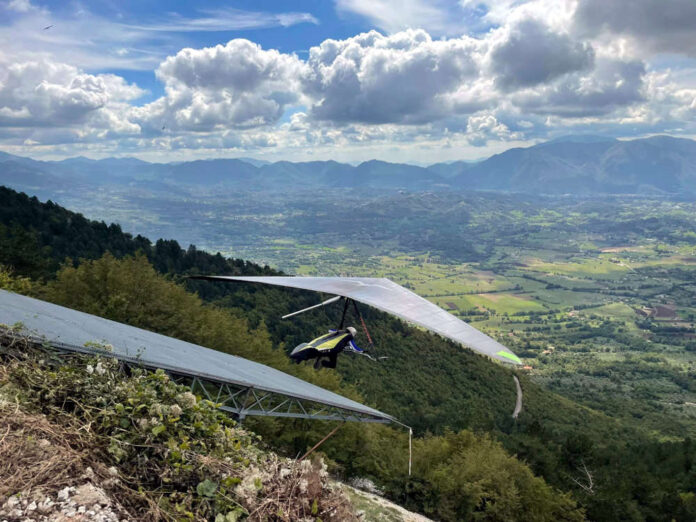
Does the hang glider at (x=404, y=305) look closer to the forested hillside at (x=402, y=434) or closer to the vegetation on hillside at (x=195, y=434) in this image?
the vegetation on hillside at (x=195, y=434)

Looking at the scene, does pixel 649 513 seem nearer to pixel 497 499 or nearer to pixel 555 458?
pixel 555 458

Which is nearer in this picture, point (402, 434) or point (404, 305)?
point (404, 305)

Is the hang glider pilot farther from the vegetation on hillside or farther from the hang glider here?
the vegetation on hillside

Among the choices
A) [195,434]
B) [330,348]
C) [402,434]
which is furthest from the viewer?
[402,434]

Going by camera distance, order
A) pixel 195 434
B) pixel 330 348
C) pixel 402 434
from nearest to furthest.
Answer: pixel 195 434, pixel 330 348, pixel 402 434

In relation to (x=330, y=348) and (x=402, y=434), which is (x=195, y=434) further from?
(x=402, y=434)

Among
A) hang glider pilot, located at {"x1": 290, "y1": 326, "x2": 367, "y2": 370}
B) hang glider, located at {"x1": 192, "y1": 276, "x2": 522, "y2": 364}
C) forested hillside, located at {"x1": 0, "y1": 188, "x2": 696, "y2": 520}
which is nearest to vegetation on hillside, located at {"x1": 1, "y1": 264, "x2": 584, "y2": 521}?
forested hillside, located at {"x1": 0, "y1": 188, "x2": 696, "y2": 520}

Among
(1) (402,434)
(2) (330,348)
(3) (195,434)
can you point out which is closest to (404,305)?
(2) (330,348)

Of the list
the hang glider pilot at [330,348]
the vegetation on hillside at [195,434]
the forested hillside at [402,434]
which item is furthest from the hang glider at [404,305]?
the forested hillside at [402,434]

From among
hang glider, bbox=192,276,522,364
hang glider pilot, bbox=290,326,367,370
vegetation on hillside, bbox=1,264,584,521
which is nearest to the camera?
vegetation on hillside, bbox=1,264,584,521
